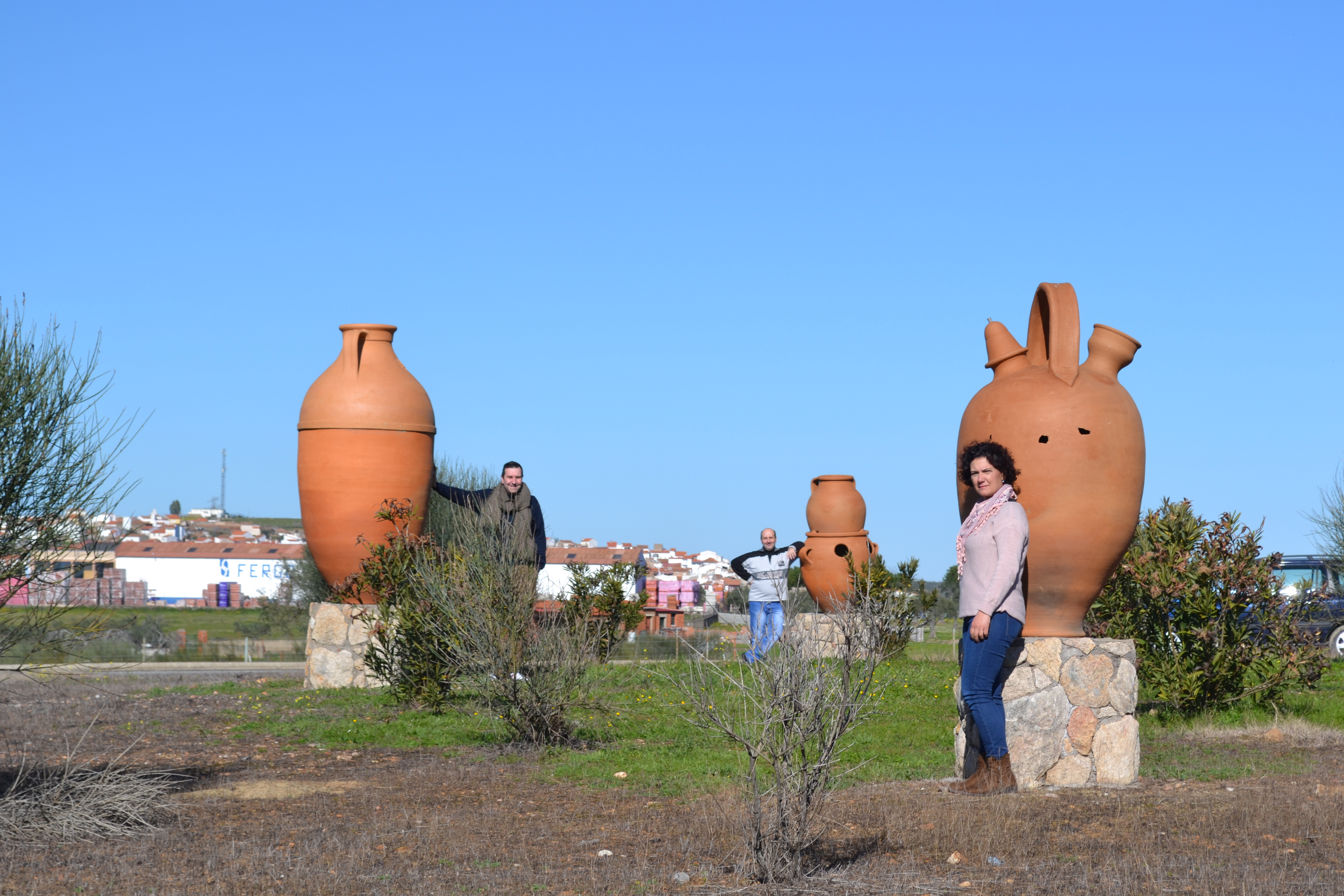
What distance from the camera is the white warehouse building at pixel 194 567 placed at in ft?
245

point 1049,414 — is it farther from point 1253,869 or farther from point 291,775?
point 291,775

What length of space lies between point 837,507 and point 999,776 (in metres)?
9.82

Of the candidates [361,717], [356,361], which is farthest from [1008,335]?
[356,361]

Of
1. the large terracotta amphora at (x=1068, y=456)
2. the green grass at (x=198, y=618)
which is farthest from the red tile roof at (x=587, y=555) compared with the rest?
the large terracotta amphora at (x=1068, y=456)

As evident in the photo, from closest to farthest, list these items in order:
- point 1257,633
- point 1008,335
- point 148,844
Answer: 1. point 148,844
2. point 1008,335
3. point 1257,633

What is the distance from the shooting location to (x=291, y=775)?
743 cm

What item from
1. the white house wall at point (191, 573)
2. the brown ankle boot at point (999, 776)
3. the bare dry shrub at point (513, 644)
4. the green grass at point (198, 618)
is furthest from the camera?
the white house wall at point (191, 573)

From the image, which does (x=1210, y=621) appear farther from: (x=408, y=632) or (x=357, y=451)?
(x=357, y=451)

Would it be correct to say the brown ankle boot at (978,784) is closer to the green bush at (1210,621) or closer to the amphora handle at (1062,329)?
the amphora handle at (1062,329)

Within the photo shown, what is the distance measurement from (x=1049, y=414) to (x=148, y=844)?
4.76 meters

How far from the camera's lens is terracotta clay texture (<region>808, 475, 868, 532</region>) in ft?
52.2

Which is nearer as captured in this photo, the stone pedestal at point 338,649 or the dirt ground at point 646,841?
the dirt ground at point 646,841

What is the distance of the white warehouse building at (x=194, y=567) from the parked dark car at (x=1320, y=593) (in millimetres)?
60323

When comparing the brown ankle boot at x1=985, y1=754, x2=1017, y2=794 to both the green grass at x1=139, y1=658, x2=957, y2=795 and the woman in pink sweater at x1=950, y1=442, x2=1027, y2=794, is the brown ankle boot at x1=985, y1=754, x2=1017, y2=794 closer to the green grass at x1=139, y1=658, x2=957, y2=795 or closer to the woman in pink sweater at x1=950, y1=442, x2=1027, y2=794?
the woman in pink sweater at x1=950, y1=442, x2=1027, y2=794
